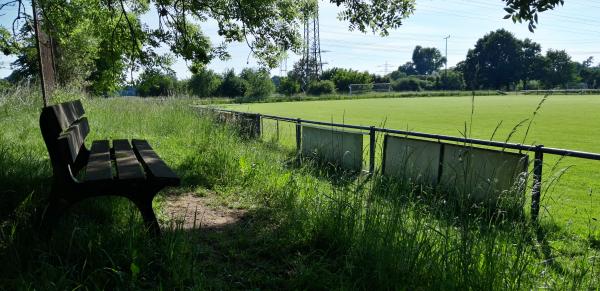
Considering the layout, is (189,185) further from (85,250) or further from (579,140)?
(579,140)

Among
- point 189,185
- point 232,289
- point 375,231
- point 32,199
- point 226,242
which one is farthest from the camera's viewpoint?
point 189,185

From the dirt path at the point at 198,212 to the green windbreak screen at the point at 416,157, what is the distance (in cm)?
238

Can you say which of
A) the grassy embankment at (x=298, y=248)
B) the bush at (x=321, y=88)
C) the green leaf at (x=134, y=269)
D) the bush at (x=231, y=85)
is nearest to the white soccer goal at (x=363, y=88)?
the bush at (x=321, y=88)

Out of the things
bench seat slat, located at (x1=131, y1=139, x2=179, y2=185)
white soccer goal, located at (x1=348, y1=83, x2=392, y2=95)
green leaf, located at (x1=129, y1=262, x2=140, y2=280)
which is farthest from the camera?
white soccer goal, located at (x1=348, y1=83, x2=392, y2=95)

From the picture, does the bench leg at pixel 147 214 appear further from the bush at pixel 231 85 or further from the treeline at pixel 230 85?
the bush at pixel 231 85

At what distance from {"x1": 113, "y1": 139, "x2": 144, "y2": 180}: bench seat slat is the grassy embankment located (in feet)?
1.28

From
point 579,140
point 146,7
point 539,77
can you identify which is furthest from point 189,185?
point 539,77

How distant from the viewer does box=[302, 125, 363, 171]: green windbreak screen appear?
7.91 meters

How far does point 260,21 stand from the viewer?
8.93 metres

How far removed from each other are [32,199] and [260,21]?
6.22 meters

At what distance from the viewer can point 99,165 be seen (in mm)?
3428

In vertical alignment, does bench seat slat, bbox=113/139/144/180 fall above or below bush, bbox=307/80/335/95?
below

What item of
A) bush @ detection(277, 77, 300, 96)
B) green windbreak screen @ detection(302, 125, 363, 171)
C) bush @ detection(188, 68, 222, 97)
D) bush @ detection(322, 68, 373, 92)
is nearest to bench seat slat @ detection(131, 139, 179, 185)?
green windbreak screen @ detection(302, 125, 363, 171)

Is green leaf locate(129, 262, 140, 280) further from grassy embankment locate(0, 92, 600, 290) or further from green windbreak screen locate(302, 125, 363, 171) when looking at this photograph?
green windbreak screen locate(302, 125, 363, 171)
